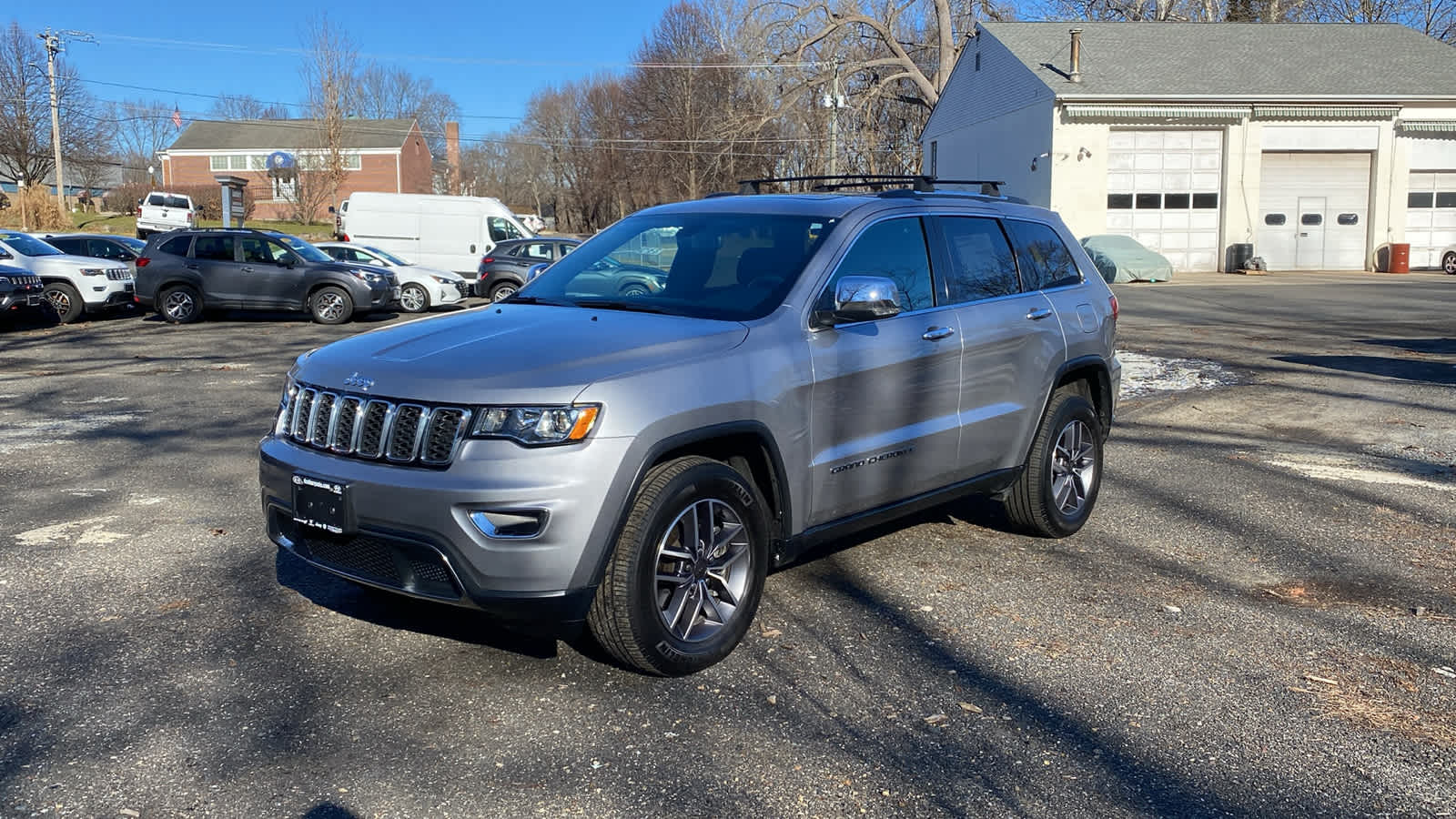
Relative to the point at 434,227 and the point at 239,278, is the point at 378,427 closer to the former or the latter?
the point at 239,278

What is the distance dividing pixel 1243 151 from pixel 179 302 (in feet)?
89.1

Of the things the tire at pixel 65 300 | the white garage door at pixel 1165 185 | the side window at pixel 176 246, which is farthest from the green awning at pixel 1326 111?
the tire at pixel 65 300

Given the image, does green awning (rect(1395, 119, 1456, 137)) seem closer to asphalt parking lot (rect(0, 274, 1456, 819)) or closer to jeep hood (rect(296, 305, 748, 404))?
asphalt parking lot (rect(0, 274, 1456, 819))

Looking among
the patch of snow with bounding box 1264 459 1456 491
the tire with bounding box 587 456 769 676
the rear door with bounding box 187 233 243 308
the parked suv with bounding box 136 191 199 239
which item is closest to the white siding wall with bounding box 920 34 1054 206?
the rear door with bounding box 187 233 243 308

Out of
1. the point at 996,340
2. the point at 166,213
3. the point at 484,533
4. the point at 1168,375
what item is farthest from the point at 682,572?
the point at 166,213

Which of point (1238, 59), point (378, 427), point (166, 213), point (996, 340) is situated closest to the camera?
point (378, 427)

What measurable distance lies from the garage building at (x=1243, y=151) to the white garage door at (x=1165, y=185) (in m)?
0.04

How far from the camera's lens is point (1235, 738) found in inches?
153

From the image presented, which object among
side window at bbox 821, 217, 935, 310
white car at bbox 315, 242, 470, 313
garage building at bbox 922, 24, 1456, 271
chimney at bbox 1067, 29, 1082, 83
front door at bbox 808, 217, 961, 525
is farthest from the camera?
chimney at bbox 1067, 29, 1082, 83

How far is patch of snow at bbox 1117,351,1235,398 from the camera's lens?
465 inches

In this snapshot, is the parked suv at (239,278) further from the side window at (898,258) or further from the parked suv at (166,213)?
the parked suv at (166,213)

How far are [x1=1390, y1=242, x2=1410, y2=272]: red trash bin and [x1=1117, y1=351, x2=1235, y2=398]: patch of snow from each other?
76.4 ft

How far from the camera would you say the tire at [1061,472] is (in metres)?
6.05

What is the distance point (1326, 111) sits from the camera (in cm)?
3344
